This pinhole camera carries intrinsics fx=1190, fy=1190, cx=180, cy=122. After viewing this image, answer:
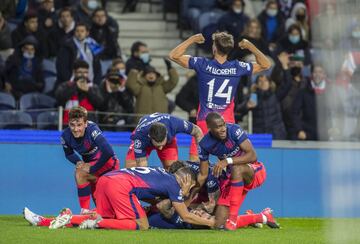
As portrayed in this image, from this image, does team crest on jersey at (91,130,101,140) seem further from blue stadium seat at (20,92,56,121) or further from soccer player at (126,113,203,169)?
blue stadium seat at (20,92,56,121)

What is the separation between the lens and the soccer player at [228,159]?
15.9 meters

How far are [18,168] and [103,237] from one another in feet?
19.2

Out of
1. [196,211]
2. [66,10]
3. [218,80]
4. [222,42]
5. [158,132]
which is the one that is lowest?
[196,211]

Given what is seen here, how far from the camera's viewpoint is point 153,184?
15.3 meters

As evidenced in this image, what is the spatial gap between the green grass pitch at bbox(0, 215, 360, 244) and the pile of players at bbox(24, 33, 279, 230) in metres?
0.31

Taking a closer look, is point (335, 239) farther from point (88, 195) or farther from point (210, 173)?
point (88, 195)

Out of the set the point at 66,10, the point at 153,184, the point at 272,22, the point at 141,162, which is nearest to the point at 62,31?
the point at 66,10

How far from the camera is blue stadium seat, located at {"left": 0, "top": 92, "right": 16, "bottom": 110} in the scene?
69.4 ft

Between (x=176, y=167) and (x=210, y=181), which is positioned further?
(x=210, y=181)

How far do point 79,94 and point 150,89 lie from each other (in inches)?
56.9

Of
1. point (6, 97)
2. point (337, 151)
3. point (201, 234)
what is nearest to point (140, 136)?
point (201, 234)

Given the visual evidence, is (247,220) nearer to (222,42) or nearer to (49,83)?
(222,42)

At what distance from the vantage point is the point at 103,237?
46.2ft

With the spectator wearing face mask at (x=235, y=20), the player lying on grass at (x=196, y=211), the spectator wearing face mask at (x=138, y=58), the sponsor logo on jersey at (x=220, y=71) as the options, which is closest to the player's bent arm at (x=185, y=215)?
the player lying on grass at (x=196, y=211)
